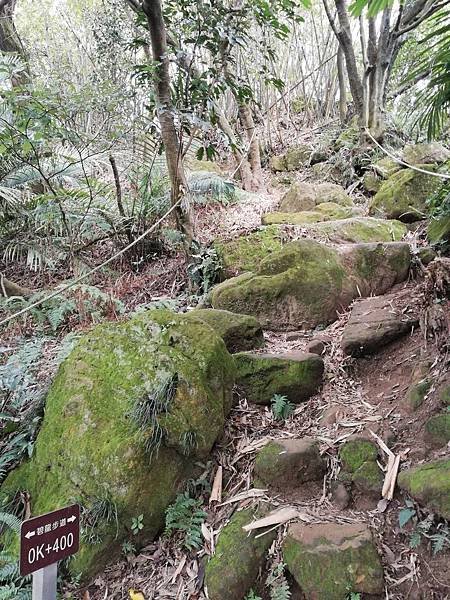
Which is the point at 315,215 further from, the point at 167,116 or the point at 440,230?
the point at 167,116

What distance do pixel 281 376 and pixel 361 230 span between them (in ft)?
7.88

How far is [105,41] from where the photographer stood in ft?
20.1

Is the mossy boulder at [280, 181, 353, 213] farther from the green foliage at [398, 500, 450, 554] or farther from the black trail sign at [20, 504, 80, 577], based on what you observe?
the black trail sign at [20, 504, 80, 577]

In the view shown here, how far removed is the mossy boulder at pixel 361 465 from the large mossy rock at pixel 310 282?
137cm

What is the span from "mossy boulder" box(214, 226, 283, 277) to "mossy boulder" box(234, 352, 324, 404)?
1593 millimetres

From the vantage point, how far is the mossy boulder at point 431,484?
1.78 metres

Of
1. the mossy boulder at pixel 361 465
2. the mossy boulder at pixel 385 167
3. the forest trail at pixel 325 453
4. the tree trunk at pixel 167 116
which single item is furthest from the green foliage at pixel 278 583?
the mossy boulder at pixel 385 167

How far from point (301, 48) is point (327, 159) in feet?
13.9

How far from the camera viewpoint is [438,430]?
83.7 inches

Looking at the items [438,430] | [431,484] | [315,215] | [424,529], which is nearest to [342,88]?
[315,215]

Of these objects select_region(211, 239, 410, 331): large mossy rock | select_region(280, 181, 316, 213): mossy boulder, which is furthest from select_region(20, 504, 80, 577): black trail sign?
select_region(280, 181, 316, 213): mossy boulder

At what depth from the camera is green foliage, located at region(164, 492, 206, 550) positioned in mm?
2205

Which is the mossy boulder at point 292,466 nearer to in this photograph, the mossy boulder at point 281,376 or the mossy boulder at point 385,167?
the mossy boulder at point 281,376

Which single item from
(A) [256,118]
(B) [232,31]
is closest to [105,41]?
(B) [232,31]
